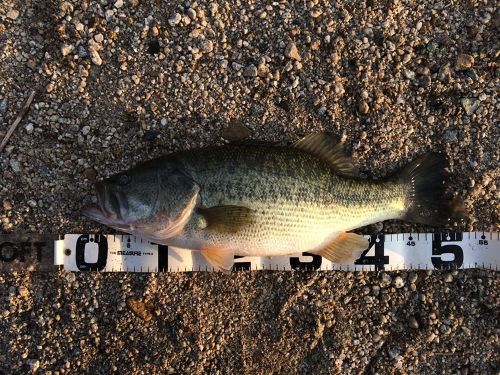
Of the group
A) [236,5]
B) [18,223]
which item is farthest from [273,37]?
[18,223]

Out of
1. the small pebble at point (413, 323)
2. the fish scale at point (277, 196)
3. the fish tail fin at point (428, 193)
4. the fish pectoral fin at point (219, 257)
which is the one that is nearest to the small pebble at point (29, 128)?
the fish scale at point (277, 196)

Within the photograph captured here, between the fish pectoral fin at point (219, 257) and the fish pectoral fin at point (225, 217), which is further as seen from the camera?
the fish pectoral fin at point (219, 257)

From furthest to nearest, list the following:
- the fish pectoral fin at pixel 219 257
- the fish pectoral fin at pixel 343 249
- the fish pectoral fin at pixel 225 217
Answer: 1. the fish pectoral fin at pixel 343 249
2. the fish pectoral fin at pixel 219 257
3. the fish pectoral fin at pixel 225 217

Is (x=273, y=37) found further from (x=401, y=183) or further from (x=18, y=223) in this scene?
(x=18, y=223)

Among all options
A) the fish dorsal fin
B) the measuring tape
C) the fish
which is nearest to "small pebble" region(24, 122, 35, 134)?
the measuring tape

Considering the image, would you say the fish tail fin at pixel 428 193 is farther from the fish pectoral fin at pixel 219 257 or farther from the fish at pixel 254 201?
the fish pectoral fin at pixel 219 257

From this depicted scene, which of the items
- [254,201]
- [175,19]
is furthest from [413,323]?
[175,19]

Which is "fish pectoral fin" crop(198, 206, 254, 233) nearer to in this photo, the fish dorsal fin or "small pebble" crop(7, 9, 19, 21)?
the fish dorsal fin
